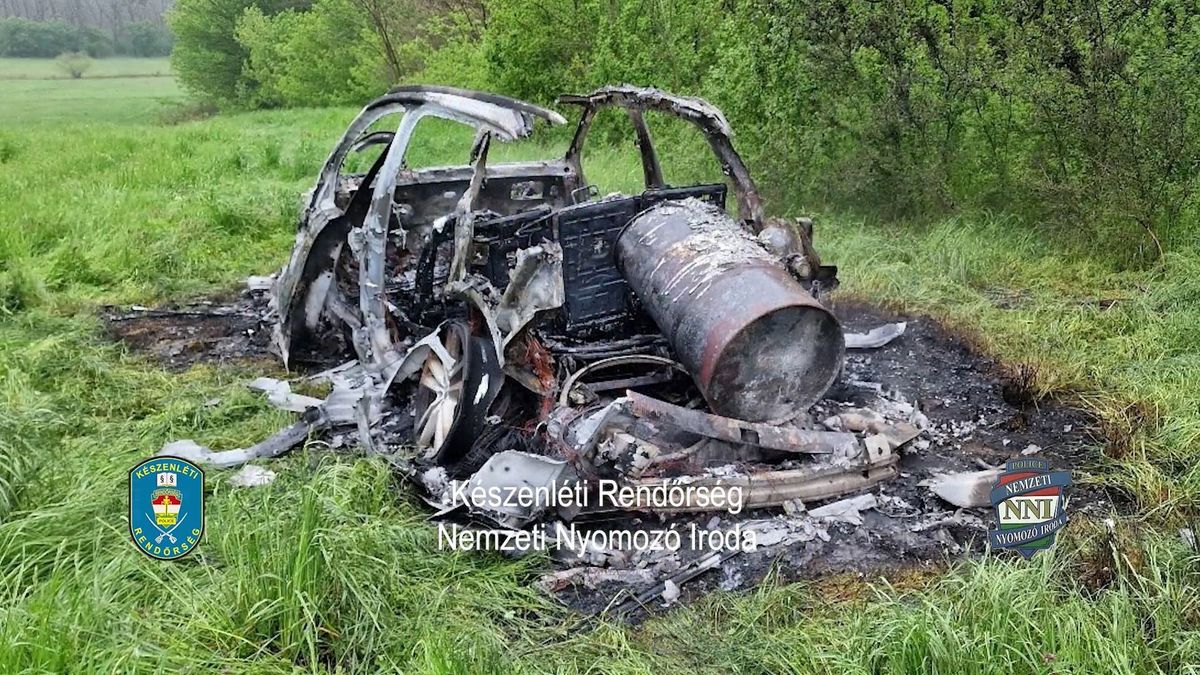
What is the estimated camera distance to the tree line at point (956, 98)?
276 inches

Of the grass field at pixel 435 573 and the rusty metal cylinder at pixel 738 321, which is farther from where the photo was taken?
the rusty metal cylinder at pixel 738 321

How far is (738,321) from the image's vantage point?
3.77 m

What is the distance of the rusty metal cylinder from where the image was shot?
3832 millimetres

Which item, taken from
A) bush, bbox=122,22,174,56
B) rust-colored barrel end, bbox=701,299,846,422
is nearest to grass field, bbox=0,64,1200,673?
rust-colored barrel end, bbox=701,299,846,422

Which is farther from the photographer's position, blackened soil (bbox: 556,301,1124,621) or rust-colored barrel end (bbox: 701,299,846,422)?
rust-colored barrel end (bbox: 701,299,846,422)

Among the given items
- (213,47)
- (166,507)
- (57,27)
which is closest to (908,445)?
(166,507)

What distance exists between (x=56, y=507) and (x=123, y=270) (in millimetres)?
5036

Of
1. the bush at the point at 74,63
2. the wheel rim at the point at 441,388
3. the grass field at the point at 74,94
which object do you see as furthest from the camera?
the bush at the point at 74,63

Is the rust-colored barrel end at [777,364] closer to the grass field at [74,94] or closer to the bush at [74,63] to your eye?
the grass field at [74,94]

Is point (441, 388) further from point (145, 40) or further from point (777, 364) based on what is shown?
point (145, 40)

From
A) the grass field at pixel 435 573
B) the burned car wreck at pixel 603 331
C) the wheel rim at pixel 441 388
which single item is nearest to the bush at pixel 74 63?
the grass field at pixel 435 573

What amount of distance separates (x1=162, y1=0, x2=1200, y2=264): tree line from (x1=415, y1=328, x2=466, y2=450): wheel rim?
5.46 meters

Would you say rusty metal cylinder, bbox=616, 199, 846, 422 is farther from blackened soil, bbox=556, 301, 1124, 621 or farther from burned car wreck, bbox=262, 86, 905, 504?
blackened soil, bbox=556, 301, 1124, 621

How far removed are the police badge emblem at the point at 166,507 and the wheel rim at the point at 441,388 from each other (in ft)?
4.78
